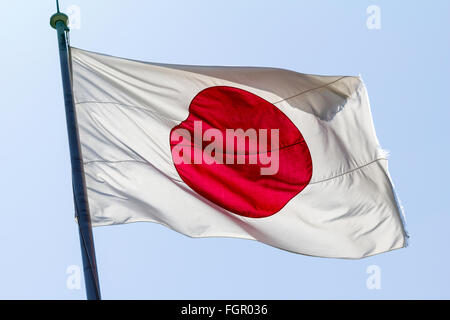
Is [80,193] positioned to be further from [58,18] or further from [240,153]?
[240,153]

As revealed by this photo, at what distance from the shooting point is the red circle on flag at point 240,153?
10.8 metres

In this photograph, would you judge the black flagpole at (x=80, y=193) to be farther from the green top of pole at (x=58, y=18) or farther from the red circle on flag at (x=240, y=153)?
the red circle on flag at (x=240, y=153)

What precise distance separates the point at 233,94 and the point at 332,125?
1.62 metres

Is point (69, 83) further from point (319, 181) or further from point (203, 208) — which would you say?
point (319, 181)

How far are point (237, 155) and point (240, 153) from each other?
54 millimetres

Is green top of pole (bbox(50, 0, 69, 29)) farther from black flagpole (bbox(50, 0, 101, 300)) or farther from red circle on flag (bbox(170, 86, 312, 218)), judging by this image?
red circle on flag (bbox(170, 86, 312, 218))

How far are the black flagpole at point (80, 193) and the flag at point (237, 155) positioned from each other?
1276 millimetres

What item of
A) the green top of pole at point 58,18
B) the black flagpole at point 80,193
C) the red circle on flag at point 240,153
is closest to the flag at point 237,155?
the red circle on flag at point 240,153

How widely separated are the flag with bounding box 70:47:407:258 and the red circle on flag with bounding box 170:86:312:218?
0.7 inches

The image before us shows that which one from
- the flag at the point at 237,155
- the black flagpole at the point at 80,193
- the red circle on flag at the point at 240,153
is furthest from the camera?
the red circle on flag at the point at 240,153

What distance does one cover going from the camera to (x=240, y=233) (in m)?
10.5

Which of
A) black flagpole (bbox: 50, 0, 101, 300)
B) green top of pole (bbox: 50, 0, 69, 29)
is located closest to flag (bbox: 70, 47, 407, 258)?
green top of pole (bbox: 50, 0, 69, 29)

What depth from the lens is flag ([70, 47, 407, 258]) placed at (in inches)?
407

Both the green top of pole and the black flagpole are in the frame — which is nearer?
the black flagpole
